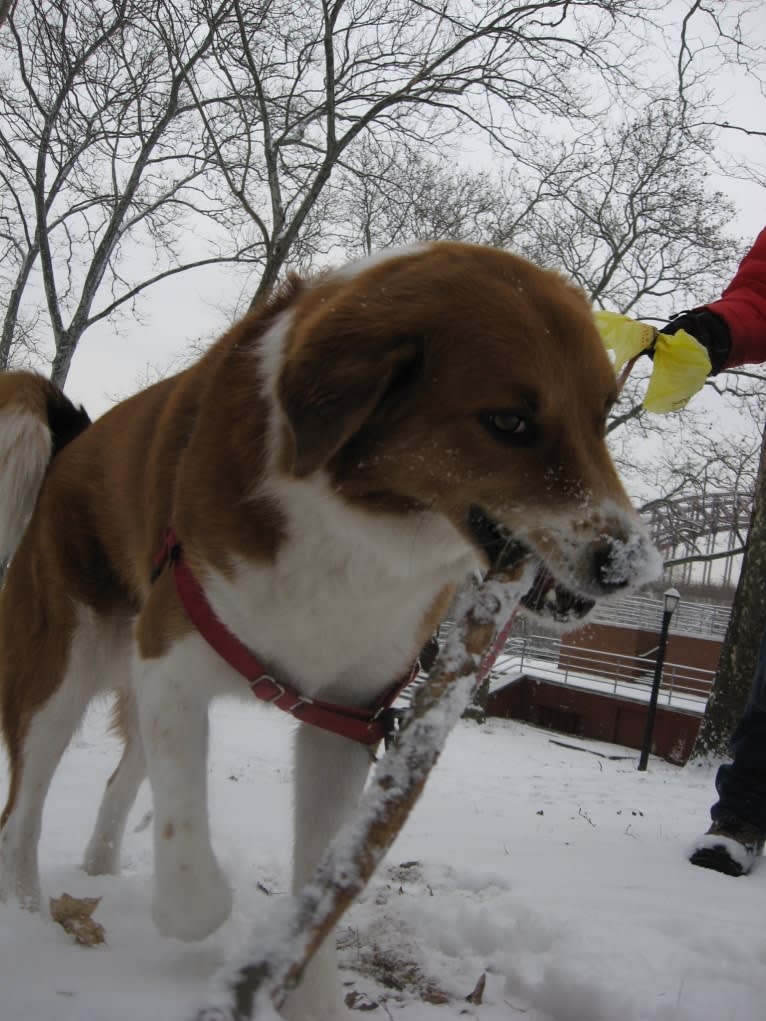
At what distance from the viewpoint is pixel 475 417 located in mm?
1819

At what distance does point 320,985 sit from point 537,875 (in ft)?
3.94

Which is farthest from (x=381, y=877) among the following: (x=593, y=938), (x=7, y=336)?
(x=7, y=336)

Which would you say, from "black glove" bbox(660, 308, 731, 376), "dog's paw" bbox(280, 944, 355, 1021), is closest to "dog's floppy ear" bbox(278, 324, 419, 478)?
"dog's paw" bbox(280, 944, 355, 1021)

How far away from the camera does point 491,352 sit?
184 cm

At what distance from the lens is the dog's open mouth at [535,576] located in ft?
5.68

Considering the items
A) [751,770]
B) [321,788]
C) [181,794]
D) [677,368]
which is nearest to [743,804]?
[751,770]

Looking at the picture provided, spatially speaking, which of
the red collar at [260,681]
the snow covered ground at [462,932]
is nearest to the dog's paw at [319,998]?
the snow covered ground at [462,932]

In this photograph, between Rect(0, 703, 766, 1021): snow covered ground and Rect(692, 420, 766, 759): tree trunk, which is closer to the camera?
Rect(0, 703, 766, 1021): snow covered ground

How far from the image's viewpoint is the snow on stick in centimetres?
86

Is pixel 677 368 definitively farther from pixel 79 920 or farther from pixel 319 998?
pixel 79 920

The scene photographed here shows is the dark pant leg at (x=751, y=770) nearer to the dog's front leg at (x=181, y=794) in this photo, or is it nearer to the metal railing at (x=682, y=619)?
the dog's front leg at (x=181, y=794)

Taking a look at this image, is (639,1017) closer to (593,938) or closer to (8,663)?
(593,938)

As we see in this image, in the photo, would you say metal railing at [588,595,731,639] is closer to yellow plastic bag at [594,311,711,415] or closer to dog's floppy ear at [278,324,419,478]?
yellow plastic bag at [594,311,711,415]

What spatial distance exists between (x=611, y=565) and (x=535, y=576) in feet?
0.60
